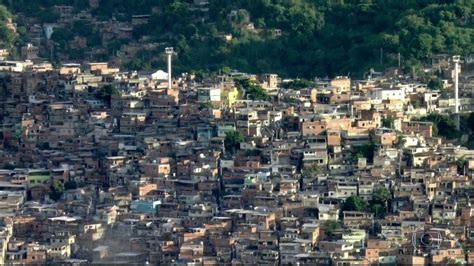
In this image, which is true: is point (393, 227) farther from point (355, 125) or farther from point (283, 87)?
point (283, 87)

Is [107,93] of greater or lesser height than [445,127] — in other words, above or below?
above

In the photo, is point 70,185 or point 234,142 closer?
point 70,185

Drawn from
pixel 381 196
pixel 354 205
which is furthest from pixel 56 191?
pixel 381 196

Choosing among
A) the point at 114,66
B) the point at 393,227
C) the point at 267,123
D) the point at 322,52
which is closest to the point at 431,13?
the point at 322,52

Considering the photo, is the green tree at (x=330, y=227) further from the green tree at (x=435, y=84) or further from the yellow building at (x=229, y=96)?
the green tree at (x=435, y=84)

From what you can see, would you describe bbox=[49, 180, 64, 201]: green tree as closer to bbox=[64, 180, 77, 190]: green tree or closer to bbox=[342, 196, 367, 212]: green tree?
bbox=[64, 180, 77, 190]: green tree

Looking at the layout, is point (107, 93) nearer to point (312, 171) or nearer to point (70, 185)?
point (70, 185)

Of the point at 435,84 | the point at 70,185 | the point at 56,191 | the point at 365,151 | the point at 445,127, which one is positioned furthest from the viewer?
the point at 435,84
